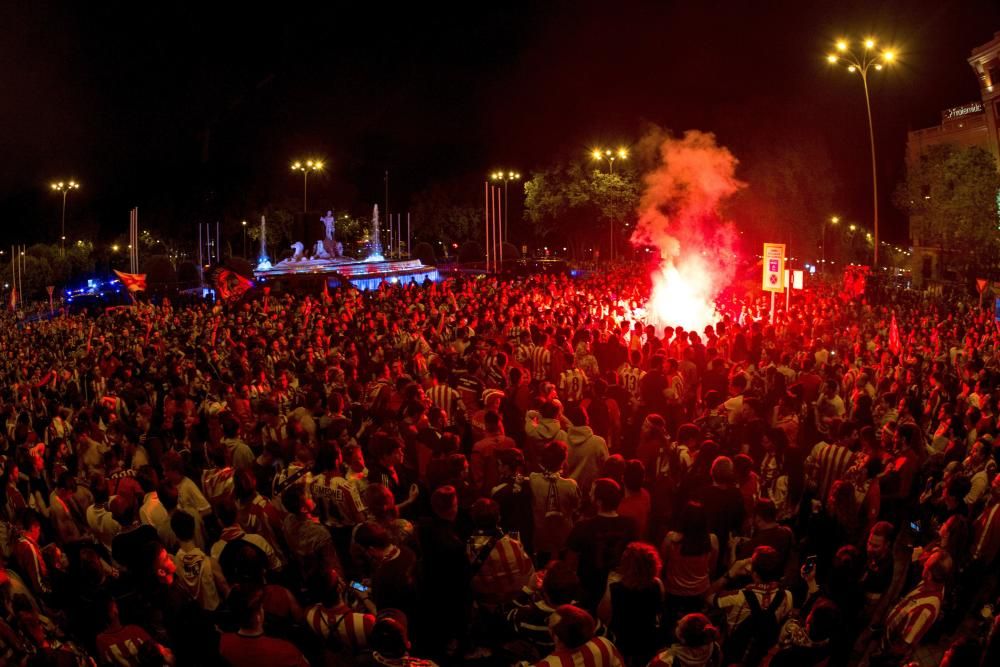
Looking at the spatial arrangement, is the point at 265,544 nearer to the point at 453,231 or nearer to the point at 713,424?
the point at 713,424

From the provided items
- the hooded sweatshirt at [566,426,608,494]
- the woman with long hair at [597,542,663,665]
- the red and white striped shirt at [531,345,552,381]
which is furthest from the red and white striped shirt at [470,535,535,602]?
the red and white striped shirt at [531,345,552,381]

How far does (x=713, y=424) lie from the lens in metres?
7.68

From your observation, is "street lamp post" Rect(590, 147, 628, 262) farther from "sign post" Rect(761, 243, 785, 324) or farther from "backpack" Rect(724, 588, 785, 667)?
"backpack" Rect(724, 588, 785, 667)

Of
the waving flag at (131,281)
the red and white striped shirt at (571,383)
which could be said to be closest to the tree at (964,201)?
the red and white striped shirt at (571,383)

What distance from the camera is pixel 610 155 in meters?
36.4

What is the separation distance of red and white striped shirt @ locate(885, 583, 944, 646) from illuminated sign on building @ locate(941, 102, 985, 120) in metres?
53.2

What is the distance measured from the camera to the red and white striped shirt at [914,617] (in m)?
4.18

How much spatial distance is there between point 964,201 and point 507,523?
125 ft

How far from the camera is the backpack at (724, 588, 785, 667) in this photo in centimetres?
418

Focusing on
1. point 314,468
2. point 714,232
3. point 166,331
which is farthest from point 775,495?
point 714,232

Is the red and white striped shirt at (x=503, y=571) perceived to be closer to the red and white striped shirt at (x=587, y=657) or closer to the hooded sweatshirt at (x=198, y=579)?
the red and white striped shirt at (x=587, y=657)

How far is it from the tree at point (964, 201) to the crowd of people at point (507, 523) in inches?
1181

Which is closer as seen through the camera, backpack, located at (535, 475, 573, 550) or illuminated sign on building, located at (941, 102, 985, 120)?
backpack, located at (535, 475, 573, 550)

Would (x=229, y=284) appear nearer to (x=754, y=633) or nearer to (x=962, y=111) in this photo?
(x=754, y=633)
